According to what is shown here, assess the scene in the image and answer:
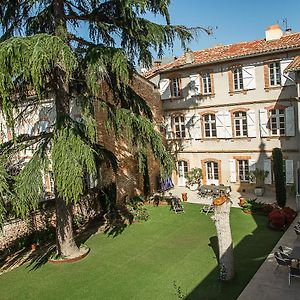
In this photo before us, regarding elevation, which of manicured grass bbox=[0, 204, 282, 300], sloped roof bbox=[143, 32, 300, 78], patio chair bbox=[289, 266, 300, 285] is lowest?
manicured grass bbox=[0, 204, 282, 300]

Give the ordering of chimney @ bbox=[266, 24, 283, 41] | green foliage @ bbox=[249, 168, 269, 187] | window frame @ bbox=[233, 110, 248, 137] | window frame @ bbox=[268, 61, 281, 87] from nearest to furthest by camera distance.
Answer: window frame @ bbox=[268, 61, 281, 87]
green foliage @ bbox=[249, 168, 269, 187]
window frame @ bbox=[233, 110, 248, 137]
chimney @ bbox=[266, 24, 283, 41]

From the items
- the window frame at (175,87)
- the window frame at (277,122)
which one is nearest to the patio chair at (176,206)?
the window frame at (277,122)

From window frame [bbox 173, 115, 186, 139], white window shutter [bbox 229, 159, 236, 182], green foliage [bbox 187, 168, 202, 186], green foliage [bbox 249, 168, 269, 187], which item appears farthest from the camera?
window frame [bbox 173, 115, 186, 139]

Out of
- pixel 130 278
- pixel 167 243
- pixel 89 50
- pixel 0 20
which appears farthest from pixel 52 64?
pixel 167 243

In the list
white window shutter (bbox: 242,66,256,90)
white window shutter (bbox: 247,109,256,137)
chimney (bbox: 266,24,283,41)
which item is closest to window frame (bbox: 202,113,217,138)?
white window shutter (bbox: 247,109,256,137)

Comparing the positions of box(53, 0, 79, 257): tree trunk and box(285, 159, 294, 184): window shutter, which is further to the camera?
box(285, 159, 294, 184): window shutter

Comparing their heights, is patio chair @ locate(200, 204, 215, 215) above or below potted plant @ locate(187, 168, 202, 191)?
below

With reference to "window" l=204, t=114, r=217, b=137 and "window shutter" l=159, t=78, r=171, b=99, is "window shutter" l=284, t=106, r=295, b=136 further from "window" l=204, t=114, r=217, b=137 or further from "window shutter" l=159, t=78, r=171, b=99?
"window shutter" l=159, t=78, r=171, b=99

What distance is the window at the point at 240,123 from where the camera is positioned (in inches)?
789

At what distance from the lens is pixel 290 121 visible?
18.1 metres

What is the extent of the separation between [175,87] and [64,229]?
13294mm

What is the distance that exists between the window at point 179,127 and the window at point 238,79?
4.16 meters

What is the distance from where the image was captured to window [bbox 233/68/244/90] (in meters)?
19.7

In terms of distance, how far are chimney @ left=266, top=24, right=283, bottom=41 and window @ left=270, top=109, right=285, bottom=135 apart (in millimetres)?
4704
